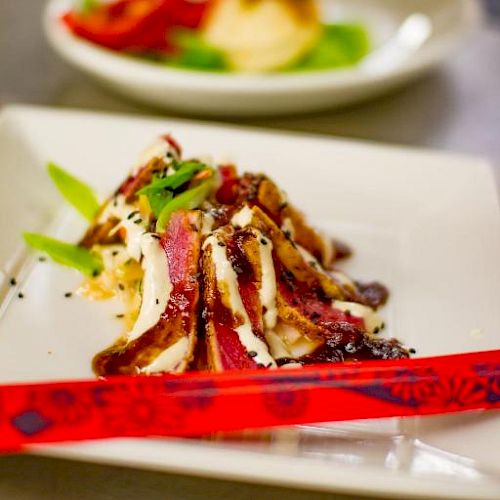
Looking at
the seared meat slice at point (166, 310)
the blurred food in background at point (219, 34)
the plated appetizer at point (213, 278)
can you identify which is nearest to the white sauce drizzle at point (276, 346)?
Answer: the plated appetizer at point (213, 278)

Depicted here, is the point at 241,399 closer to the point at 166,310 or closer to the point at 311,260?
the point at 166,310

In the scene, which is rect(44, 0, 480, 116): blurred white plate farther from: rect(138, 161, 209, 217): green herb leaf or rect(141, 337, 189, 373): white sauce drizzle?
rect(141, 337, 189, 373): white sauce drizzle

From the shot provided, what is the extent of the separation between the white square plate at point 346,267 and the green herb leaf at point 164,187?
24 cm

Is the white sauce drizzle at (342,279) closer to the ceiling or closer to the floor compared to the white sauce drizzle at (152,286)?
closer to the ceiling

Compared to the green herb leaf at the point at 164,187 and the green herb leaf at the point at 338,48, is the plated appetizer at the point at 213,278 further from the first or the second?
the green herb leaf at the point at 338,48

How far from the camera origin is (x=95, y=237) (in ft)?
5.77

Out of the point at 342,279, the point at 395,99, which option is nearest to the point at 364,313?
the point at 342,279

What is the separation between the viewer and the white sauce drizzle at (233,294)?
1.41 metres

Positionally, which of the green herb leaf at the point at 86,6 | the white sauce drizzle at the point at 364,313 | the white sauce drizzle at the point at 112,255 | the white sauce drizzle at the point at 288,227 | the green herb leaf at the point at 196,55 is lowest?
the white sauce drizzle at the point at 112,255

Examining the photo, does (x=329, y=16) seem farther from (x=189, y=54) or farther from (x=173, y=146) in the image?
(x=173, y=146)

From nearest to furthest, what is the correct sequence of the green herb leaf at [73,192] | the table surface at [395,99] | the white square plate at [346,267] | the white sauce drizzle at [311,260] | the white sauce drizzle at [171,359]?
the white square plate at [346,267], the white sauce drizzle at [171,359], the white sauce drizzle at [311,260], the green herb leaf at [73,192], the table surface at [395,99]

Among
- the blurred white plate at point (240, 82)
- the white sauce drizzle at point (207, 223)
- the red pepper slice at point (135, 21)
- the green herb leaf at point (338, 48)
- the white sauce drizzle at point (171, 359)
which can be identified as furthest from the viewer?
the green herb leaf at point (338, 48)

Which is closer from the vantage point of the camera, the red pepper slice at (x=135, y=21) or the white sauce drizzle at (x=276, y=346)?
the white sauce drizzle at (x=276, y=346)

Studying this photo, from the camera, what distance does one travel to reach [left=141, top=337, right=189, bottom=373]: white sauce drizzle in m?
1.40
